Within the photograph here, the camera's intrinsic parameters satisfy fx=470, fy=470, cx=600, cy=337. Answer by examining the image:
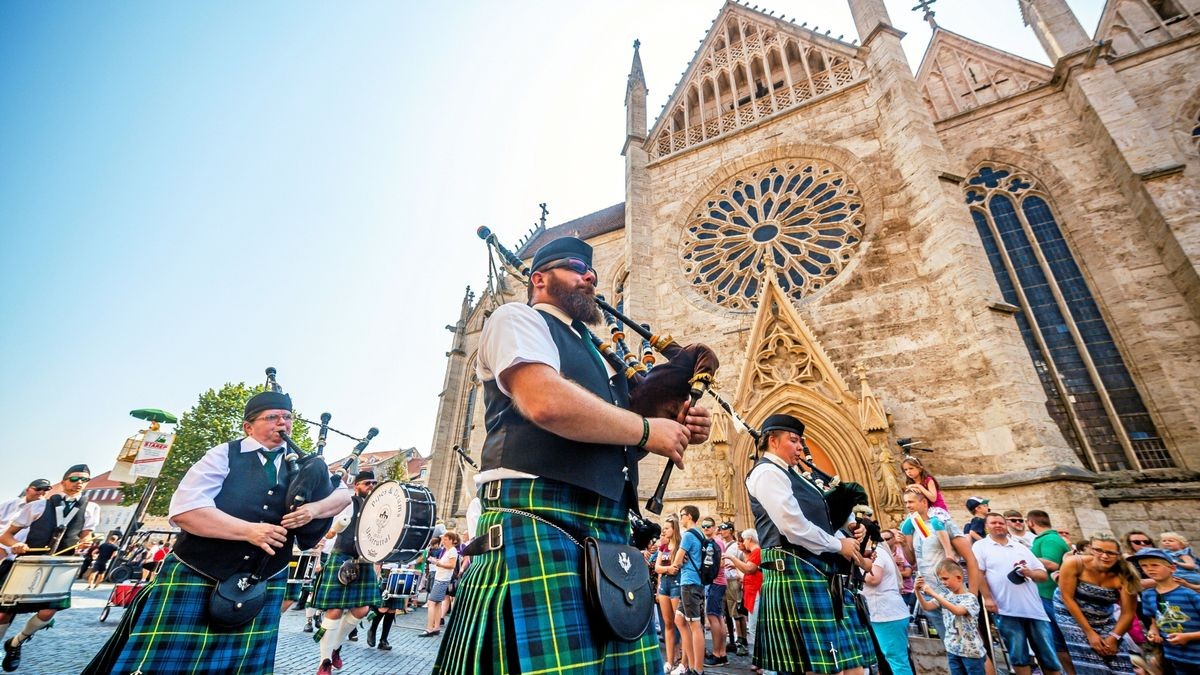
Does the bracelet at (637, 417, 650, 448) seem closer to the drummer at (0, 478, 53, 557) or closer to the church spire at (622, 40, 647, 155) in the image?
the drummer at (0, 478, 53, 557)

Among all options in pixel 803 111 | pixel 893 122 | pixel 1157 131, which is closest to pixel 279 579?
pixel 893 122

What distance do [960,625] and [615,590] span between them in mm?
4558

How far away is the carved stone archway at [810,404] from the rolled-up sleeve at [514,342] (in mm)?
8355

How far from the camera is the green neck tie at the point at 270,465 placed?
8.88 feet

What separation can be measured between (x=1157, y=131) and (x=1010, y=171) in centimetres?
249

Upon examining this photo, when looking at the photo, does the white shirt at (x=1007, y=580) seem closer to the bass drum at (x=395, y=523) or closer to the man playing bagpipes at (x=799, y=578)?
the man playing bagpipes at (x=799, y=578)

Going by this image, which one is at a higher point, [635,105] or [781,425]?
[635,105]

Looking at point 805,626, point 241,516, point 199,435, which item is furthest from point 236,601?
point 199,435

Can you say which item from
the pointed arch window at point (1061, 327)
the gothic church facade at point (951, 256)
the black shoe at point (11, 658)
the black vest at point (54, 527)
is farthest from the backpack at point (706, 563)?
the pointed arch window at point (1061, 327)

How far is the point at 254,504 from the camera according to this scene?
2557 mm

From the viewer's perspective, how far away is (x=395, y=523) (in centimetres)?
460

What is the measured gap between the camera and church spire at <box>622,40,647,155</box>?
49.6 feet

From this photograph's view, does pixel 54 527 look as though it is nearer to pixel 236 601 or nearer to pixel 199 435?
pixel 236 601

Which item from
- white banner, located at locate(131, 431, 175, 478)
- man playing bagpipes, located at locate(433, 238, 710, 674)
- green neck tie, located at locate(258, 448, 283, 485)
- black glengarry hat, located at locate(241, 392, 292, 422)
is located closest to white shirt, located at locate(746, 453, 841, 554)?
man playing bagpipes, located at locate(433, 238, 710, 674)
